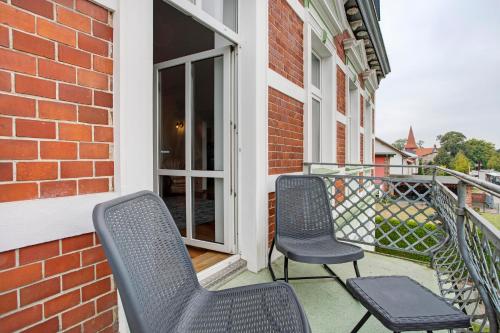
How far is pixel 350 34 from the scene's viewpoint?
549cm

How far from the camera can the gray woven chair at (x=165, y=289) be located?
751 mm

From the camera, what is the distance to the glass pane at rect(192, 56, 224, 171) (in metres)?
2.64

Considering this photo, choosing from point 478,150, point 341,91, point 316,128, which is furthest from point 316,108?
point 478,150

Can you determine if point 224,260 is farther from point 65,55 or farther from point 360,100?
point 360,100

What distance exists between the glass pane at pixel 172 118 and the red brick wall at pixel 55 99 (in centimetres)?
164

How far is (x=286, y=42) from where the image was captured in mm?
3029

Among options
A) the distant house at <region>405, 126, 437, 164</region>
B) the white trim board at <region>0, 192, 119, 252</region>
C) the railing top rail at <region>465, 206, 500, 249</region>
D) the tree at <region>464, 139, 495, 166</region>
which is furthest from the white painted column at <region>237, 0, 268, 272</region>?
the distant house at <region>405, 126, 437, 164</region>

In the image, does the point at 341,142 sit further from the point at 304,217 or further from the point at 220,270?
the point at 220,270

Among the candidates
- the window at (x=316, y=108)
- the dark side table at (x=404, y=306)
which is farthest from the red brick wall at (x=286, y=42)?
the dark side table at (x=404, y=306)

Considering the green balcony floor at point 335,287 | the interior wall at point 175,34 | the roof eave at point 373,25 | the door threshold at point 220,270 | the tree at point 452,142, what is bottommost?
the green balcony floor at point 335,287

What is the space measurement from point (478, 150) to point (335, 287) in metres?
64.1

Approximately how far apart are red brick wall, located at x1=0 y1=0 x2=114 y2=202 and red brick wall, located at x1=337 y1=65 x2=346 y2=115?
14.6ft

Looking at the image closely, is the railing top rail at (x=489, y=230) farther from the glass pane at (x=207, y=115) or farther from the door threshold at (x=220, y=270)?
the glass pane at (x=207, y=115)

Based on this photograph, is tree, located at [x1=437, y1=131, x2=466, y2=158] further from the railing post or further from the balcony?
the railing post
